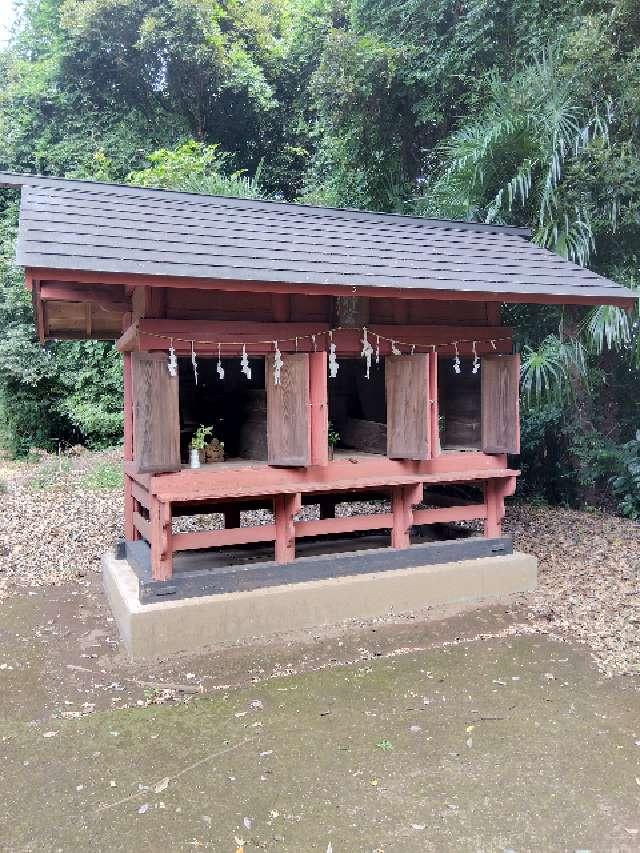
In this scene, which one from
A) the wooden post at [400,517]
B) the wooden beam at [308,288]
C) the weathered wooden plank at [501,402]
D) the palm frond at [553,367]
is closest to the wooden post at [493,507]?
the weathered wooden plank at [501,402]

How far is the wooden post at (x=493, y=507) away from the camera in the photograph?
6012mm

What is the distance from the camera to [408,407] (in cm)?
537

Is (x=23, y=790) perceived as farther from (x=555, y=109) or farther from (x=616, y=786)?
(x=555, y=109)

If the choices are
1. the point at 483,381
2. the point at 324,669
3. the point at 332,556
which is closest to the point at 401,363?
the point at 483,381

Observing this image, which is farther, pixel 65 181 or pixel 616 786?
pixel 65 181

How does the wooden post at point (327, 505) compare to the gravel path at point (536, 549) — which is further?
the wooden post at point (327, 505)

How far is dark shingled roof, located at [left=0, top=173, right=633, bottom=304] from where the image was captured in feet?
14.3

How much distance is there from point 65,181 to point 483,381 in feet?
13.3

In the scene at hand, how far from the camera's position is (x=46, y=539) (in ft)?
25.7

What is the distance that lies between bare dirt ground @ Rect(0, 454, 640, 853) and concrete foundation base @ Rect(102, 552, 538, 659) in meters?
0.13

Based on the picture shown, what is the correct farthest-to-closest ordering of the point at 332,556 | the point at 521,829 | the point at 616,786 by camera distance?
the point at 332,556 → the point at 616,786 → the point at 521,829

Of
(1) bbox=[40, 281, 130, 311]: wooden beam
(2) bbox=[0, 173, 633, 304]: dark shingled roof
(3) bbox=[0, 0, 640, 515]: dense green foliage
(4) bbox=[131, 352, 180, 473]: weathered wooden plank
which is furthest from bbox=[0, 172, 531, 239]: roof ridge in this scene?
(4) bbox=[131, 352, 180, 473]: weathered wooden plank

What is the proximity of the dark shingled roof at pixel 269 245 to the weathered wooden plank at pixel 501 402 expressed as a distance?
649mm

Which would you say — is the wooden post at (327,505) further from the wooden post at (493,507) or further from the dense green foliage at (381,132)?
the dense green foliage at (381,132)
